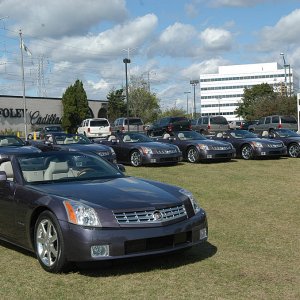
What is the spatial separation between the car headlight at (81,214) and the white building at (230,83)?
156 m

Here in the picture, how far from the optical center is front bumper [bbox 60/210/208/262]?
4.98m

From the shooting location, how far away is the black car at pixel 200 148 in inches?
683

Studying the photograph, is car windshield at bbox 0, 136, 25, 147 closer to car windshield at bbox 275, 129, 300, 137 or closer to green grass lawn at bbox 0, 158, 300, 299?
green grass lawn at bbox 0, 158, 300, 299

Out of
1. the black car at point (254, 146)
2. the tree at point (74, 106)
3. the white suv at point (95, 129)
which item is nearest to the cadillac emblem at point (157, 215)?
the black car at point (254, 146)

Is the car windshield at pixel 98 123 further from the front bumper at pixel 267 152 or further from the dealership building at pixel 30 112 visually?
the dealership building at pixel 30 112

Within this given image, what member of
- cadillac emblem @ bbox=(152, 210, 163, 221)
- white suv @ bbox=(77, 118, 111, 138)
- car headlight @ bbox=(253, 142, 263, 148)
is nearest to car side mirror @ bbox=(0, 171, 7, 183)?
cadillac emblem @ bbox=(152, 210, 163, 221)

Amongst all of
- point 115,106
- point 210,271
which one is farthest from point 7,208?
point 115,106

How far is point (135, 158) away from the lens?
17.1m

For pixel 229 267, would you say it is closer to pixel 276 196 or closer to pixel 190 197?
pixel 190 197

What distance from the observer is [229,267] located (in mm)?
5410

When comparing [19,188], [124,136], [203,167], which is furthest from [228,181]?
[19,188]

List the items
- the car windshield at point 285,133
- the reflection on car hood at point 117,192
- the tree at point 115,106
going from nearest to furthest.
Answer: the reflection on car hood at point 117,192 → the car windshield at point 285,133 → the tree at point 115,106

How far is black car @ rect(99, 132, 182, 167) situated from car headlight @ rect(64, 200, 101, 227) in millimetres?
11256

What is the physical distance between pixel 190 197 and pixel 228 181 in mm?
6918
